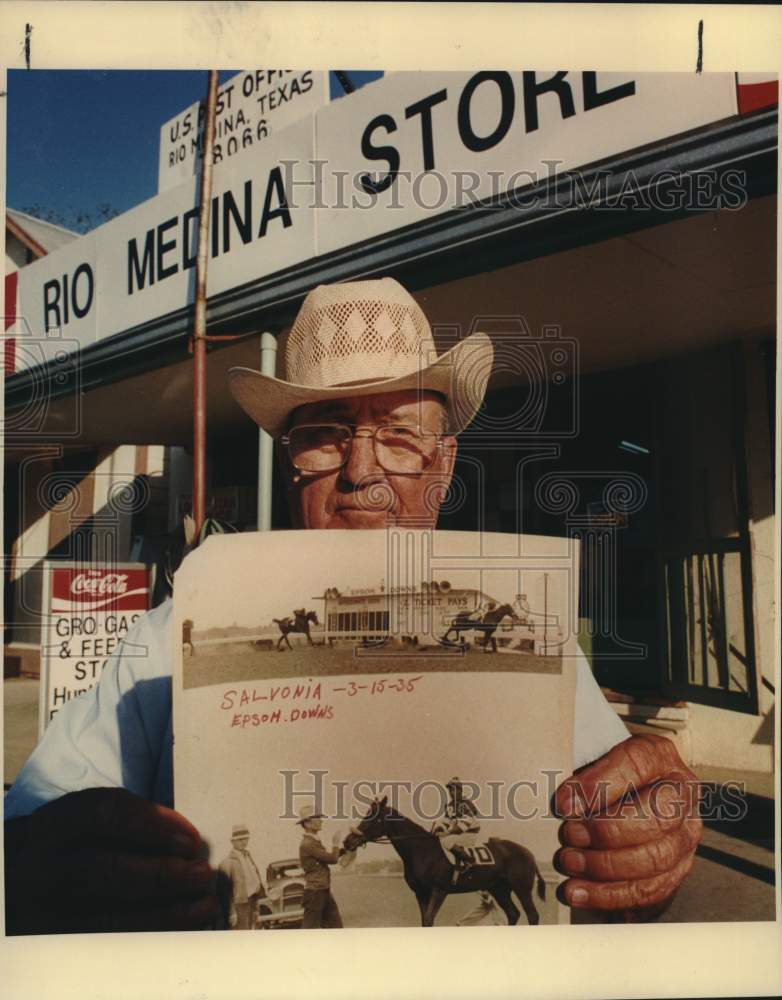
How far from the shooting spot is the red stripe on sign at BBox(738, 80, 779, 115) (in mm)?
1621

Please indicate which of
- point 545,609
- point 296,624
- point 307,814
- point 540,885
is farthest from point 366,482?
point 540,885

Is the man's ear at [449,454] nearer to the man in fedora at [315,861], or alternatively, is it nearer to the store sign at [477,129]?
the store sign at [477,129]

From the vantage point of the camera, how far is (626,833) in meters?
1.39

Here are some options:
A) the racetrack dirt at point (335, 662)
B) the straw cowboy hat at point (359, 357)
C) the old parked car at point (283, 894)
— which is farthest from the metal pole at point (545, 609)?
the old parked car at point (283, 894)

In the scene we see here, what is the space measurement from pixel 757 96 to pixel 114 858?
2.20 m

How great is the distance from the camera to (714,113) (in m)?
1.64

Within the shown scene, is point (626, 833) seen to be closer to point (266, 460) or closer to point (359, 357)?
point (359, 357)

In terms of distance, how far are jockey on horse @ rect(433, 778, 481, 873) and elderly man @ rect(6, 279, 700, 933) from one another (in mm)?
189

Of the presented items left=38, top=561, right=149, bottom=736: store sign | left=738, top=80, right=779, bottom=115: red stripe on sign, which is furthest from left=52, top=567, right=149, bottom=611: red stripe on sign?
left=738, top=80, right=779, bottom=115: red stripe on sign

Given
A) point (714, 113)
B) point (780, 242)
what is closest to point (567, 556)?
point (780, 242)

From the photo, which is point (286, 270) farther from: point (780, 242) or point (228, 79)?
point (780, 242)

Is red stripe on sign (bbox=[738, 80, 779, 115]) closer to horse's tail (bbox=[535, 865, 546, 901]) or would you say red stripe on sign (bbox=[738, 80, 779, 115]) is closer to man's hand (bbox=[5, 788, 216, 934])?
horse's tail (bbox=[535, 865, 546, 901])

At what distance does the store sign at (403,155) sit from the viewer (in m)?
1.69

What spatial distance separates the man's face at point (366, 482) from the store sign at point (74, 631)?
791 mm
